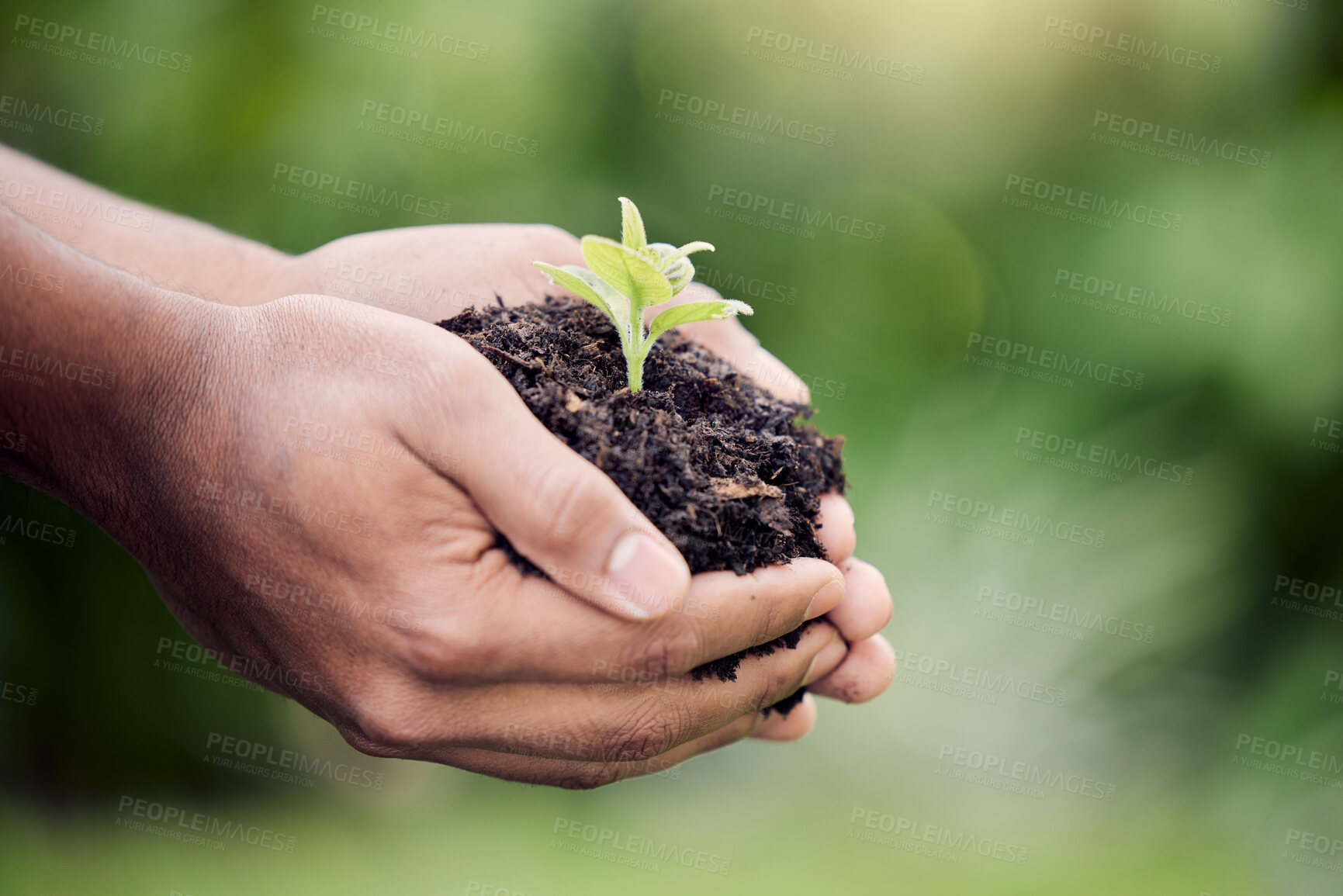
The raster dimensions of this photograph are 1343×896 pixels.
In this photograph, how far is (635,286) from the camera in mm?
1544

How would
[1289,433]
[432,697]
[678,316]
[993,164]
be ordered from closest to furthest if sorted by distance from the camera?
[432,697], [678,316], [1289,433], [993,164]

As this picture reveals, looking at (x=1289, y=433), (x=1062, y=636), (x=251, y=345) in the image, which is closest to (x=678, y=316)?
(x=251, y=345)

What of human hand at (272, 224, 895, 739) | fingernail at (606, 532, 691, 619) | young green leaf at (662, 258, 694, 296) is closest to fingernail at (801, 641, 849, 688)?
human hand at (272, 224, 895, 739)

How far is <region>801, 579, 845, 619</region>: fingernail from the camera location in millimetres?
1572

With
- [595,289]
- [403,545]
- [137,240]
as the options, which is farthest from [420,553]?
[137,240]

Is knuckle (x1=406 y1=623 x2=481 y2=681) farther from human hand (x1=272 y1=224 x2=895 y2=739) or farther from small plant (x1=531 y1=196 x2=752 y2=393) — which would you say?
human hand (x1=272 y1=224 x2=895 y2=739)

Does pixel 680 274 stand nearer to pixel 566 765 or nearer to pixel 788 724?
pixel 566 765

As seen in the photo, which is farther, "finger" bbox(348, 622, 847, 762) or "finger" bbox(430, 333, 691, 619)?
"finger" bbox(348, 622, 847, 762)

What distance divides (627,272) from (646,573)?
2.05 ft

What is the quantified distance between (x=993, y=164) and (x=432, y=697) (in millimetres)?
3957

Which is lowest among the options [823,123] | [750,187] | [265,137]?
[265,137]

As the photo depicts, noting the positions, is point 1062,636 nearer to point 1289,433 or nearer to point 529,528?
point 1289,433

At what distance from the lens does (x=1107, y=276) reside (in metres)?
3.84

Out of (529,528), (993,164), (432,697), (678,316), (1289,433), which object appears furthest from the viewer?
(993,164)
